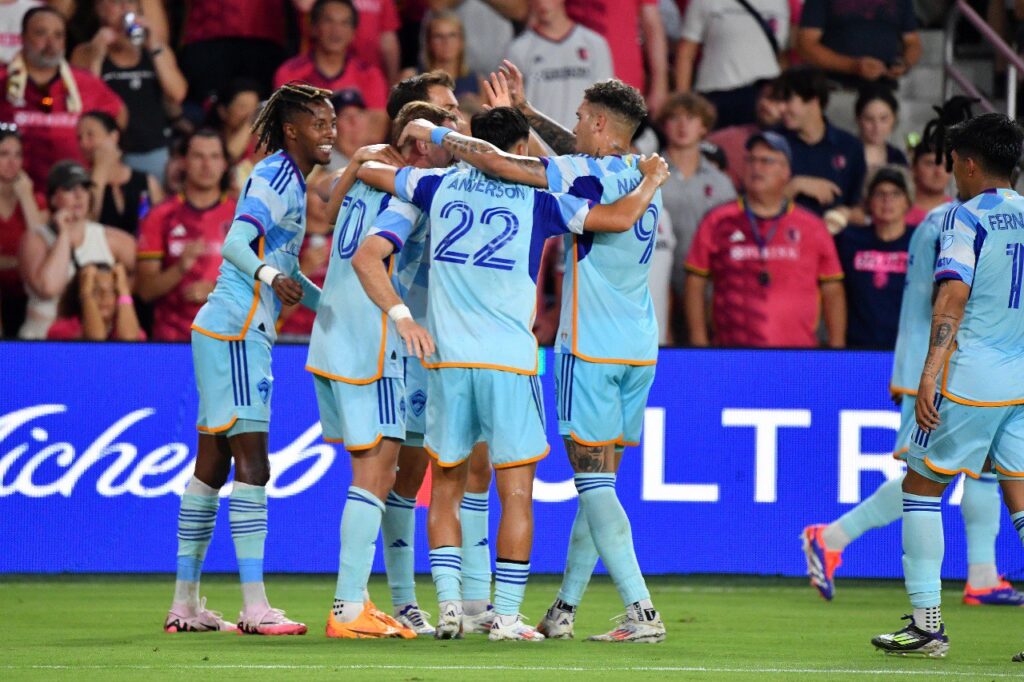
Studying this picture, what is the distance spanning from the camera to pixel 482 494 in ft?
26.4

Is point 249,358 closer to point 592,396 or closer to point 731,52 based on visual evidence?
point 592,396

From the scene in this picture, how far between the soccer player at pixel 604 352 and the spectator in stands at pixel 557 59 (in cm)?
577

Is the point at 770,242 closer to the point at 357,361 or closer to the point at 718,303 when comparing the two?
the point at 718,303

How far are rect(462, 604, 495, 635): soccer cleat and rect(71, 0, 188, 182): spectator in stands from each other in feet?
21.6

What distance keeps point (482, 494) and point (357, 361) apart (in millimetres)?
981

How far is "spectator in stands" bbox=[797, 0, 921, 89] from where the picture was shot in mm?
14328

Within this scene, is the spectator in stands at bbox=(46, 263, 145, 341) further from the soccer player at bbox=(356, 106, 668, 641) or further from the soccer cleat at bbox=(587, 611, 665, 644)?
the soccer cleat at bbox=(587, 611, 665, 644)

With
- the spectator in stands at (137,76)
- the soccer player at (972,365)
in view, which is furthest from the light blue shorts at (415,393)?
the spectator in stands at (137,76)

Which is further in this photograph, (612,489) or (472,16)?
(472,16)

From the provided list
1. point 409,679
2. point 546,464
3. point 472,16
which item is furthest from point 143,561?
point 472,16

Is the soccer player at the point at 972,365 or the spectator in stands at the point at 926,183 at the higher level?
the spectator in stands at the point at 926,183

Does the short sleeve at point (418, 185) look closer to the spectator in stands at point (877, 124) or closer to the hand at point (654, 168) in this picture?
the hand at point (654, 168)

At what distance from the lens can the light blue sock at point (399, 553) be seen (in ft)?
26.5

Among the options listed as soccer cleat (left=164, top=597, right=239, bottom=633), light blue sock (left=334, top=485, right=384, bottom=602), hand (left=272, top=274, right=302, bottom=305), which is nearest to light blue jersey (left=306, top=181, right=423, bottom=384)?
hand (left=272, top=274, right=302, bottom=305)
